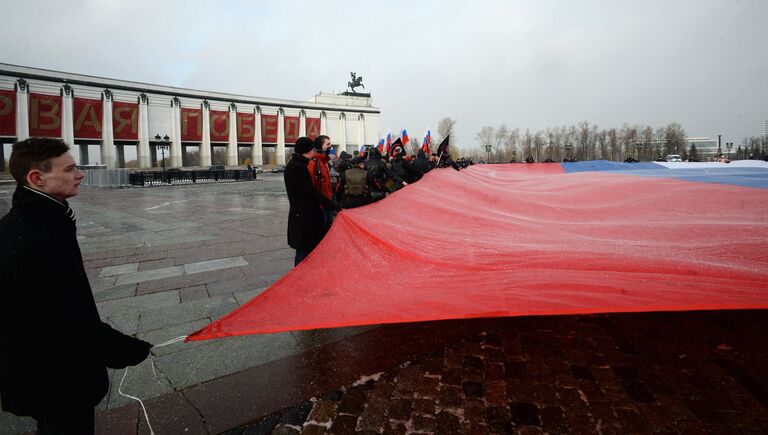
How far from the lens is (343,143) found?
7181cm

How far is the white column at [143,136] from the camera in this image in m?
50.5

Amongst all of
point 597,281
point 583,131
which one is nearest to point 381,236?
point 597,281

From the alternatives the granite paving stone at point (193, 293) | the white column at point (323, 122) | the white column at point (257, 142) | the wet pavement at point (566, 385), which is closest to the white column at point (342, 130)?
the white column at point (323, 122)

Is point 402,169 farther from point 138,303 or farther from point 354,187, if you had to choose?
point 138,303

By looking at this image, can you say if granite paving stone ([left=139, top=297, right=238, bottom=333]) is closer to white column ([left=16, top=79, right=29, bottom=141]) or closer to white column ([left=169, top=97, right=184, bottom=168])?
white column ([left=16, top=79, right=29, bottom=141])

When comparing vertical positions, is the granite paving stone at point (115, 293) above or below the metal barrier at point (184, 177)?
below

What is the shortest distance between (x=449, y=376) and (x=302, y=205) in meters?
2.24

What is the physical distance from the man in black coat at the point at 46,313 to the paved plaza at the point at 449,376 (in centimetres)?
103

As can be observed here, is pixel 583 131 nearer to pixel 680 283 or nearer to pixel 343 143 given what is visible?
pixel 343 143

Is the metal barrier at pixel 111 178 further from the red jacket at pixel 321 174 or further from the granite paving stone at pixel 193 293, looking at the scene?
the red jacket at pixel 321 174

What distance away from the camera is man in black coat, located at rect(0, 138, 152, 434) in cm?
150

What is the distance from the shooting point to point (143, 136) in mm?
50906

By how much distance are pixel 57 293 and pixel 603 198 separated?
5.00m

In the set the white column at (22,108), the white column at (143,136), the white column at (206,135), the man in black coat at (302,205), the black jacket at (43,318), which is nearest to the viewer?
the black jacket at (43,318)
